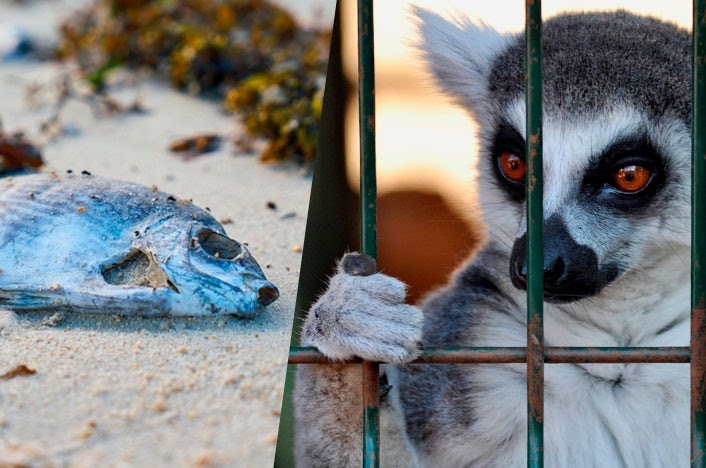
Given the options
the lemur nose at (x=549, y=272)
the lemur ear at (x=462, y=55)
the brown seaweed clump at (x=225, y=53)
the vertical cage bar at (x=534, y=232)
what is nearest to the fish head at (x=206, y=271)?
the vertical cage bar at (x=534, y=232)

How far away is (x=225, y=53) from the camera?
12.4 feet

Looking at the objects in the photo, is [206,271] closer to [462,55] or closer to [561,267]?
[561,267]

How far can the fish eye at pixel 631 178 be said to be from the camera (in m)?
2.26

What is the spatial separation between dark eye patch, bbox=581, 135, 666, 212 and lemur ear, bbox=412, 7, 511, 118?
22.8 inches

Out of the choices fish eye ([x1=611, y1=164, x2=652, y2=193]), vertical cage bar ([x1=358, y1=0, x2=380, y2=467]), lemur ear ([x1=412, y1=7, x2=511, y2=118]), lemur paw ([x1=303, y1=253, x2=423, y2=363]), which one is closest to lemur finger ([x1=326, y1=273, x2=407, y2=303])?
lemur paw ([x1=303, y1=253, x2=423, y2=363])

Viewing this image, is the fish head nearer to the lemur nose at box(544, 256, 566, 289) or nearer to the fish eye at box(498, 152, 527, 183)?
the lemur nose at box(544, 256, 566, 289)

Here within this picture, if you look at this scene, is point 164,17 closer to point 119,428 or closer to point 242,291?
point 242,291

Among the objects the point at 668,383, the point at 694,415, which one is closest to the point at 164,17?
the point at 668,383

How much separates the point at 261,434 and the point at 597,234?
1.20 m

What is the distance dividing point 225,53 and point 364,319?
89.3 inches

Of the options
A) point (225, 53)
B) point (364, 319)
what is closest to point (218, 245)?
point (364, 319)

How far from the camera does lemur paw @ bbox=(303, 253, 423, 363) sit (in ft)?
5.82

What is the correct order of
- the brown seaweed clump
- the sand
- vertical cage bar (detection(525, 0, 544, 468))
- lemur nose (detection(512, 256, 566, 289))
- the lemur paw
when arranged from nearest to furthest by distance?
the sand, vertical cage bar (detection(525, 0, 544, 468)), the lemur paw, lemur nose (detection(512, 256, 566, 289)), the brown seaweed clump

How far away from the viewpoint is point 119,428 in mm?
1314
